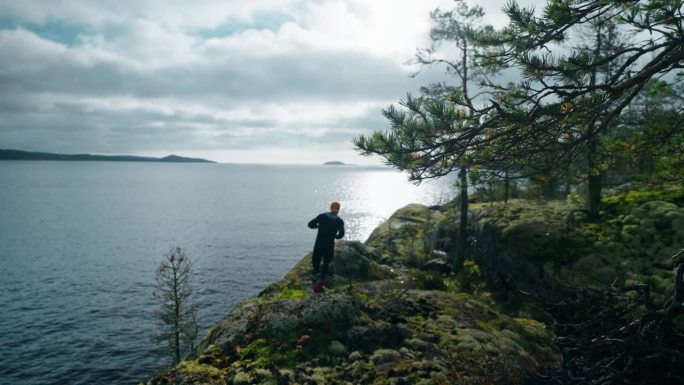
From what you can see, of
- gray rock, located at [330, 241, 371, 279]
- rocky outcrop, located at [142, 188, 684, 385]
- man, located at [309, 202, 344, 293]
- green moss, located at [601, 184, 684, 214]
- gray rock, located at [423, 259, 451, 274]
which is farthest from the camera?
gray rock, located at [423, 259, 451, 274]

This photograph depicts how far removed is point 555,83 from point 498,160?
128 centimetres

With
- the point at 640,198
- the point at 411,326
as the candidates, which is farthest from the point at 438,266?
the point at 411,326

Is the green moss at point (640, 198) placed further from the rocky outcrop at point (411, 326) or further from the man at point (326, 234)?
the man at point (326, 234)

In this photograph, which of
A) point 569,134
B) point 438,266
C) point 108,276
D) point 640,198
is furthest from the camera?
point 108,276

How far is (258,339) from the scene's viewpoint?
7.05 metres

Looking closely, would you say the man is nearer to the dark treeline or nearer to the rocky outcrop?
the rocky outcrop

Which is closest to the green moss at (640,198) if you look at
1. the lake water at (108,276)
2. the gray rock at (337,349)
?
the lake water at (108,276)

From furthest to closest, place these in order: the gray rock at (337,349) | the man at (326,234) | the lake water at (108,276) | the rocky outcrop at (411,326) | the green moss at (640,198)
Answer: the lake water at (108,276) → the green moss at (640,198) → the man at (326,234) → the gray rock at (337,349) → the rocky outcrop at (411,326)

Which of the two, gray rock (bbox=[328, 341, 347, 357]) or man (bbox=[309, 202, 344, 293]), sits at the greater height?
man (bbox=[309, 202, 344, 293])

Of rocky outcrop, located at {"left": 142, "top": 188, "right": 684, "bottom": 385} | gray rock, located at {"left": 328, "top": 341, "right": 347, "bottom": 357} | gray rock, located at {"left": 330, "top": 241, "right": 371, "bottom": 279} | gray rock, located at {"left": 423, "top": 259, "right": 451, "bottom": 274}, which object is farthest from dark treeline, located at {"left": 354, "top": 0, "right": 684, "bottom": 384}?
gray rock, located at {"left": 423, "top": 259, "right": 451, "bottom": 274}

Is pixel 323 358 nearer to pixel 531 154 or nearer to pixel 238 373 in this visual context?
pixel 238 373

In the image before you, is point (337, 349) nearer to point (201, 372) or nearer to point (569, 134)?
point (201, 372)

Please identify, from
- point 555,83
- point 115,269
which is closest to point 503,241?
point 555,83

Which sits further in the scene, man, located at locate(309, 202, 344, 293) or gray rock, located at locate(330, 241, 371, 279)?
gray rock, located at locate(330, 241, 371, 279)
